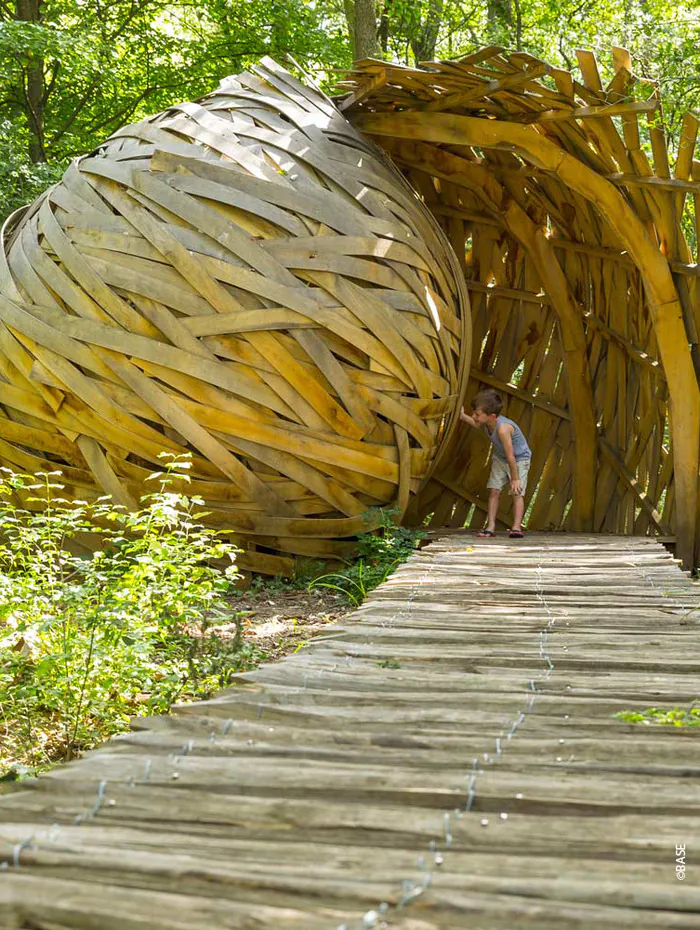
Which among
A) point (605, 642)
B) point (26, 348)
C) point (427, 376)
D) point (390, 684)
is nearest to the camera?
point (390, 684)

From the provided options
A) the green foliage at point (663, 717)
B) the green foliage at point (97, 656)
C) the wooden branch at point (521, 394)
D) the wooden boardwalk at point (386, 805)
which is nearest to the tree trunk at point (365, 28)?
the wooden branch at point (521, 394)

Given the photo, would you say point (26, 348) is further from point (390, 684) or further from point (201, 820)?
point (201, 820)

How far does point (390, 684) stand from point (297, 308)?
2.83 meters

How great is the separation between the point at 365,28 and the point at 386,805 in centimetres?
816

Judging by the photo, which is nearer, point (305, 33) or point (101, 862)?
point (101, 862)

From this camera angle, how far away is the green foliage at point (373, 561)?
16.9 ft

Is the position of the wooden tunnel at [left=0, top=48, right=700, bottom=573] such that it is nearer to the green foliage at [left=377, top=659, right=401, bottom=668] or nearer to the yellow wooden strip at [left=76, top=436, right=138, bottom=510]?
the yellow wooden strip at [left=76, top=436, right=138, bottom=510]

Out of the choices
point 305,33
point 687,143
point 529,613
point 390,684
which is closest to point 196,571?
point 529,613

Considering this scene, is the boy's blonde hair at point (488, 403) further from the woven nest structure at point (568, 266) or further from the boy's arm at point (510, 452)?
the woven nest structure at point (568, 266)

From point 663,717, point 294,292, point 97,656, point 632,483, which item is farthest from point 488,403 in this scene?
point 663,717

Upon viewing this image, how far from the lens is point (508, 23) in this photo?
12.3 meters

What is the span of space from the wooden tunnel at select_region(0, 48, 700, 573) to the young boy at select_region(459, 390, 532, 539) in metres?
0.31

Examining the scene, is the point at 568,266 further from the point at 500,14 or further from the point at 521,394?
the point at 500,14

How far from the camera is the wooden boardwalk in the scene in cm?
133
